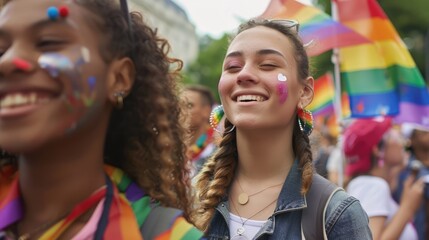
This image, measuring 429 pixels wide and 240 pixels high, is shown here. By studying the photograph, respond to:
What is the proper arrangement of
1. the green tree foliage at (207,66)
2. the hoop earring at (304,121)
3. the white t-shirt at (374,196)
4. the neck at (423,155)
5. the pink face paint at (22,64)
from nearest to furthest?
the pink face paint at (22,64) < the hoop earring at (304,121) < the white t-shirt at (374,196) < the neck at (423,155) < the green tree foliage at (207,66)

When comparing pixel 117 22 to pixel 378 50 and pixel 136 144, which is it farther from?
pixel 378 50

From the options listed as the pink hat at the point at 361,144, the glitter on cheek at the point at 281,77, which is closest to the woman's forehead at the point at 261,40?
the glitter on cheek at the point at 281,77

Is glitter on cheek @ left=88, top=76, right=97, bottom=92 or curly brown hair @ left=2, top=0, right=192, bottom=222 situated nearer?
glitter on cheek @ left=88, top=76, right=97, bottom=92

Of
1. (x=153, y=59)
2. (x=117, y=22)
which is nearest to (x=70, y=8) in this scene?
(x=117, y=22)

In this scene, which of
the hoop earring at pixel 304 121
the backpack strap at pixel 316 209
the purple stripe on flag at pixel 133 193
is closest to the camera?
the purple stripe on flag at pixel 133 193

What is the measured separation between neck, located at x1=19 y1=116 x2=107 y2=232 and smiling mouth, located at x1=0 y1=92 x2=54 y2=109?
131 mm

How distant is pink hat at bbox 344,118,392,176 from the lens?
15.5ft

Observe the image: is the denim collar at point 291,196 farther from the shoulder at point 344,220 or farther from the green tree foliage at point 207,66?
the green tree foliage at point 207,66

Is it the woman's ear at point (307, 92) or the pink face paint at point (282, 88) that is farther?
the woman's ear at point (307, 92)

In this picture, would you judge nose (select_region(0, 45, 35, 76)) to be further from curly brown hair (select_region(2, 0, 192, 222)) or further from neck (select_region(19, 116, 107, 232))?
curly brown hair (select_region(2, 0, 192, 222))

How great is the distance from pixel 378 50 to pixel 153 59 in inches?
178

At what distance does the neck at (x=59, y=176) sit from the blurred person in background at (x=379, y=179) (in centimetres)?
273

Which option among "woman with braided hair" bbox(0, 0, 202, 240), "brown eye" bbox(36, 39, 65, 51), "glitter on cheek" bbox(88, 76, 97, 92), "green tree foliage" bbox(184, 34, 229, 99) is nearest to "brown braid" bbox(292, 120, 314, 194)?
"woman with braided hair" bbox(0, 0, 202, 240)

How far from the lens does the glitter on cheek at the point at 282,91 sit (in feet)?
9.66
